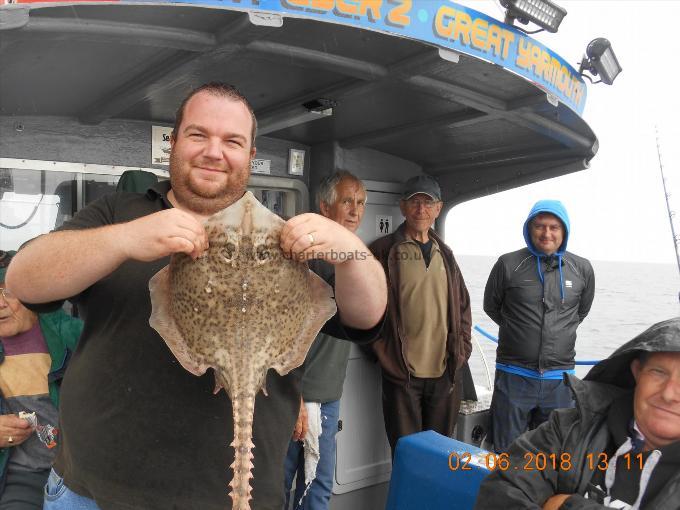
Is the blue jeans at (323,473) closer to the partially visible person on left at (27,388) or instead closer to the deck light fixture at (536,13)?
the partially visible person on left at (27,388)

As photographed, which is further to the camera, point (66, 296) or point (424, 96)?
point (424, 96)

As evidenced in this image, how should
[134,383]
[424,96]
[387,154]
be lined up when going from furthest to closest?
[387,154], [424,96], [134,383]

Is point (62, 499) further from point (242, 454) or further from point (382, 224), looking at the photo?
point (382, 224)

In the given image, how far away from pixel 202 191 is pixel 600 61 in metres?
2.96

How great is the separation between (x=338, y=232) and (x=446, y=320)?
3.35 metres

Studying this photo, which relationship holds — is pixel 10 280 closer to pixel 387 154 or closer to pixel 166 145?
pixel 166 145

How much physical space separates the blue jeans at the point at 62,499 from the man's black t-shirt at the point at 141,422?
0.03 meters

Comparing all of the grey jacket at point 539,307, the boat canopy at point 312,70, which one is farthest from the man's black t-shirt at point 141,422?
A: the grey jacket at point 539,307

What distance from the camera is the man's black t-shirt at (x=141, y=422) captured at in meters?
1.82

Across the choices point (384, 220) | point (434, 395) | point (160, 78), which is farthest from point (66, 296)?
point (384, 220)

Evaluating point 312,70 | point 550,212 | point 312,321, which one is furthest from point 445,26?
point 550,212

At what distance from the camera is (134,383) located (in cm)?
185

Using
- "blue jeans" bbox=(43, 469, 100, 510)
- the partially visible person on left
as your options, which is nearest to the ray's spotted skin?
"blue jeans" bbox=(43, 469, 100, 510)

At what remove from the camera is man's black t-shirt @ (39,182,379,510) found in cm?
182
